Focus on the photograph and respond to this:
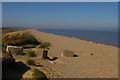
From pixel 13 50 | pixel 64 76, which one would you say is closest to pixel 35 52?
pixel 13 50

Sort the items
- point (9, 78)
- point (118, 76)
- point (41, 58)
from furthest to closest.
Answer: point (41, 58) → point (118, 76) → point (9, 78)

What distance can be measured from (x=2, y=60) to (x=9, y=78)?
1064mm

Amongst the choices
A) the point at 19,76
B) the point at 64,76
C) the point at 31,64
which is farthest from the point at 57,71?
the point at 19,76

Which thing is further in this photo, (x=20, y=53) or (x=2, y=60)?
(x=20, y=53)

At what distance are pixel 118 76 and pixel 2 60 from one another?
22.9 feet

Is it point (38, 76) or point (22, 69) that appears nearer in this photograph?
point (38, 76)

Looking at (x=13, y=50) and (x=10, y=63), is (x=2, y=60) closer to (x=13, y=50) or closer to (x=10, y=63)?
(x=10, y=63)

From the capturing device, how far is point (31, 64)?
26.7 feet

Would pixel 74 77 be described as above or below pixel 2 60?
below

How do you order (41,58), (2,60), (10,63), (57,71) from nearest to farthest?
(2,60) < (10,63) < (57,71) < (41,58)

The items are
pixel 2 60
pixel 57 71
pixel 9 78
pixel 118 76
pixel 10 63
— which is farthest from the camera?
pixel 118 76

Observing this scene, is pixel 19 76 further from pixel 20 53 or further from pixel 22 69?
pixel 20 53

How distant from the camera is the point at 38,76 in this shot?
6215 mm

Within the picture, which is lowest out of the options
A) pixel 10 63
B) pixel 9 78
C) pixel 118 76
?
pixel 118 76
